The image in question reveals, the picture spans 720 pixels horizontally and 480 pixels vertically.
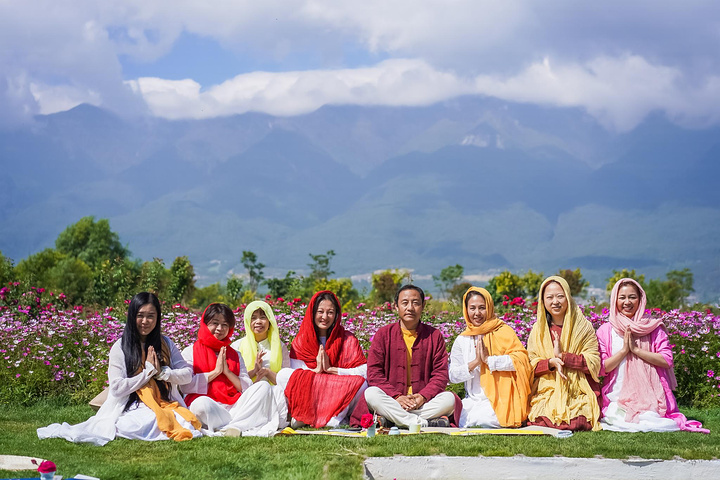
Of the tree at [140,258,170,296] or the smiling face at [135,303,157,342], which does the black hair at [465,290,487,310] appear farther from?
the tree at [140,258,170,296]

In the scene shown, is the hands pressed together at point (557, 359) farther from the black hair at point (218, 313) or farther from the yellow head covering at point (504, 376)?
the black hair at point (218, 313)

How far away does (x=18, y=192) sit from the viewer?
102562 millimetres

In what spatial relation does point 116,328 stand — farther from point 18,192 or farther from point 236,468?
point 18,192

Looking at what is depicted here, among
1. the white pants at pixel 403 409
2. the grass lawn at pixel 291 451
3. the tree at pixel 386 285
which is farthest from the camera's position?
the tree at pixel 386 285

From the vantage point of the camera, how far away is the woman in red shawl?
19.4 ft

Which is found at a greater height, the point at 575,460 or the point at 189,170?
the point at 189,170

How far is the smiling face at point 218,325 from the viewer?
6301 mm

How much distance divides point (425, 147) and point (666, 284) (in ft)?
311

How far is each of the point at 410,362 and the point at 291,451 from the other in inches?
59.8

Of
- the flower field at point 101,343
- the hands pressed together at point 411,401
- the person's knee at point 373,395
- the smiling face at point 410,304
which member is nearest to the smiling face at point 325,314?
the smiling face at point 410,304

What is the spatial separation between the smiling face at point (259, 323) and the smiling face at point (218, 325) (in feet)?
1.00

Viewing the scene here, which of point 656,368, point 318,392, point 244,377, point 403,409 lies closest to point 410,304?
point 403,409

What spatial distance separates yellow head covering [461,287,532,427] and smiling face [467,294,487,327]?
1.0 inches

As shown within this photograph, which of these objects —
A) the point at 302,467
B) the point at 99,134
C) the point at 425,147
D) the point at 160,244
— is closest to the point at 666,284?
the point at 302,467
